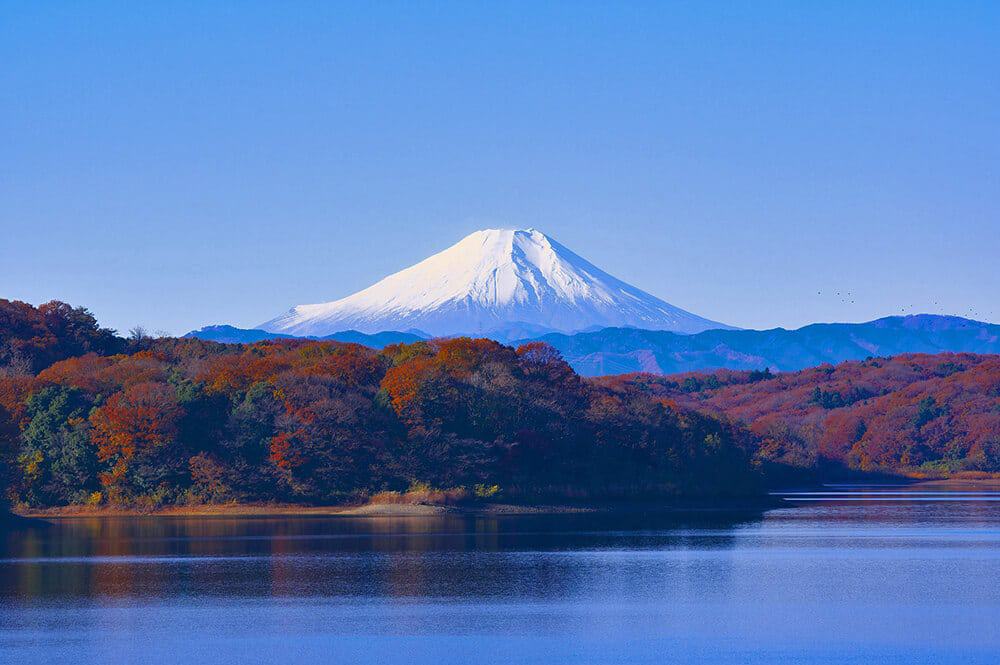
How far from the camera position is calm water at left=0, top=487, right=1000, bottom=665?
122 ft

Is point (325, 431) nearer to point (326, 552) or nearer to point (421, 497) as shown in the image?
point (421, 497)

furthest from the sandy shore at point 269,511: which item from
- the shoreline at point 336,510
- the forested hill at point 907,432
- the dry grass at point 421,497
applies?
the forested hill at point 907,432

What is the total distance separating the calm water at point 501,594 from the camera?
3719 cm

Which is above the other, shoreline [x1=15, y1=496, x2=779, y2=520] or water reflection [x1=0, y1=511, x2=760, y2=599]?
shoreline [x1=15, y1=496, x2=779, y2=520]

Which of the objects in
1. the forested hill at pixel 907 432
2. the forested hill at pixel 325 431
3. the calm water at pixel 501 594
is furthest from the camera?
the forested hill at pixel 907 432

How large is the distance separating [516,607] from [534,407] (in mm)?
57417

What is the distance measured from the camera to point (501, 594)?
47625mm

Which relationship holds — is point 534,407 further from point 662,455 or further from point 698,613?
point 698,613

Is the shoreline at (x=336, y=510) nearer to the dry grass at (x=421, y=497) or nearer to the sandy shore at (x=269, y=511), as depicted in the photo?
the sandy shore at (x=269, y=511)

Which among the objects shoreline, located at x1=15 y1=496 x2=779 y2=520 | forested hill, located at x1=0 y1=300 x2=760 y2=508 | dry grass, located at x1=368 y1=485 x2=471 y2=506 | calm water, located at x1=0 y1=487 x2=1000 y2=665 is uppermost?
forested hill, located at x1=0 y1=300 x2=760 y2=508

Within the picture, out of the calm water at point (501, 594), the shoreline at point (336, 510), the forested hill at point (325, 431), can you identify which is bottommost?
the calm water at point (501, 594)

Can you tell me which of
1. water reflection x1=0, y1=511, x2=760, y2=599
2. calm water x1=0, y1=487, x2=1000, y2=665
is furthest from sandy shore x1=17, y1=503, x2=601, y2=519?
calm water x1=0, y1=487, x2=1000, y2=665

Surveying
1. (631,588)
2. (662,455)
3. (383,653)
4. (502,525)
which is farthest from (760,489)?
(383,653)

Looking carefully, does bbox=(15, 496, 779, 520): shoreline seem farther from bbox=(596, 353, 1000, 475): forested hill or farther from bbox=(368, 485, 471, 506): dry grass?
bbox=(596, 353, 1000, 475): forested hill
